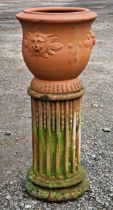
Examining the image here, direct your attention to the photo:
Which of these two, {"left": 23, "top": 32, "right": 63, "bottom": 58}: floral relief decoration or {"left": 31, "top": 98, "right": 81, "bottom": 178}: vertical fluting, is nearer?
{"left": 23, "top": 32, "right": 63, "bottom": 58}: floral relief decoration

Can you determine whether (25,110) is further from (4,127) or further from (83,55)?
(83,55)

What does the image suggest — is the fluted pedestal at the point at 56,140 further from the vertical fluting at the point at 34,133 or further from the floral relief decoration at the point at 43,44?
the floral relief decoration at the point at 43,44

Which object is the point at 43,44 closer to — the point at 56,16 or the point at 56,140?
the point at 56,16

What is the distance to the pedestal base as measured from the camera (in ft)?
12.2

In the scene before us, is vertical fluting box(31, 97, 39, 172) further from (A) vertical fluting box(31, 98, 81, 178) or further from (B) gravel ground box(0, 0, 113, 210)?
(B) gravel ground box(0, 0, 113, 210)

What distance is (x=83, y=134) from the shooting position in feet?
17.3

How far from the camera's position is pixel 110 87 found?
7.30 meters

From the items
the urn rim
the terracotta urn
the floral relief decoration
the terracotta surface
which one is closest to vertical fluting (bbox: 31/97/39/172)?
the terracotta urn

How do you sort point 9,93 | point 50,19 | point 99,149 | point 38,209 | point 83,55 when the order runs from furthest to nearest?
point 9,93 < point 99,149 < point 38,209 < point 83,55 < point 50,19

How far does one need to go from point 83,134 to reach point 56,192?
163 centimetres

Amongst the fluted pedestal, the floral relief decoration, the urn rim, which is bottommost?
the fluted pedestal

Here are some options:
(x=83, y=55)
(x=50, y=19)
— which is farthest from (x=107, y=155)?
(x=50, y=19)

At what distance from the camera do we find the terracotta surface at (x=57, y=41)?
3217 millimetres

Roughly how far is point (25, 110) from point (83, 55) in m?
2.91
